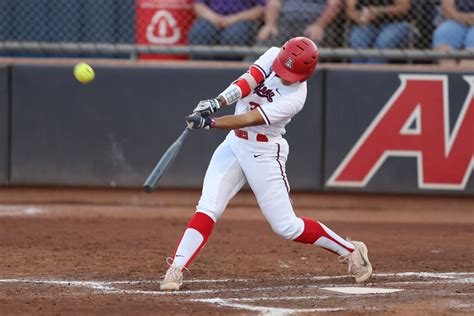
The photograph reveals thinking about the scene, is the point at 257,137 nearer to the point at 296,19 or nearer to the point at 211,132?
the point at 211,132

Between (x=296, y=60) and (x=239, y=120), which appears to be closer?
(x=239, y=120)

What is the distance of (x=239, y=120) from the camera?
6.12 meters

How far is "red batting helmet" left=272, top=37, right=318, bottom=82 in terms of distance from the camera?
6290 mm

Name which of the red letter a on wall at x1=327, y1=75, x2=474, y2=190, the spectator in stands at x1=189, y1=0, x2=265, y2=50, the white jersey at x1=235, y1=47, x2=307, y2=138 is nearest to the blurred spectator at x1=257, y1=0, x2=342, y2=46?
the spectator in stands at x1=189, y1=0, x2=265, y2=50

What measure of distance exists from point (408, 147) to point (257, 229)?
5.77ft

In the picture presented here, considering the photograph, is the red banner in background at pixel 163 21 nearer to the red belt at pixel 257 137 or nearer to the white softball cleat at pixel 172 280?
the red belt at pixel 257 137

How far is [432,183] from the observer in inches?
384

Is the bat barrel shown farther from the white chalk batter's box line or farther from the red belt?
the white chalk batter's box line

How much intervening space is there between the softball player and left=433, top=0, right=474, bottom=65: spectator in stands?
11.7 ft

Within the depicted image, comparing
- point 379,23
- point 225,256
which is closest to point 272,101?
point 225,256

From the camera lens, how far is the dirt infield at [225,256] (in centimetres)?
594

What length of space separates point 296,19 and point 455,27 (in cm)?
151

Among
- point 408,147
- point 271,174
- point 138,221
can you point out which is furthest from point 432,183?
point 271,174

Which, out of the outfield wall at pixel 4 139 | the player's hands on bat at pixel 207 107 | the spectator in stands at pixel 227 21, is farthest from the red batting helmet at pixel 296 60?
the outfield wall at pixel 4 139
